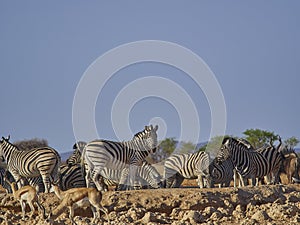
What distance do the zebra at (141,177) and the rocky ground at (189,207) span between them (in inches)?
139

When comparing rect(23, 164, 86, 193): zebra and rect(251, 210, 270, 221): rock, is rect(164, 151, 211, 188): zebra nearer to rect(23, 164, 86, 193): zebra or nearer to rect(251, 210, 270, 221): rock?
rect(23, 164, 86, 193): zebra

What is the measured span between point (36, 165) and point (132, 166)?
224 cm

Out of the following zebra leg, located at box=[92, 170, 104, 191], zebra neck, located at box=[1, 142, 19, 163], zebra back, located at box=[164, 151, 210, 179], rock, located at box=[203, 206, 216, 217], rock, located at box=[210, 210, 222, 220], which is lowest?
rock, located at box=[210, 210, 222, 220]

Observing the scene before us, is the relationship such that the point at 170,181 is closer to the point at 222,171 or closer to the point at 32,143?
the point at 222,171

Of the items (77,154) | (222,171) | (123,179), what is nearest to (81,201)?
(123,179)

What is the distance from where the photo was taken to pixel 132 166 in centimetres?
2105

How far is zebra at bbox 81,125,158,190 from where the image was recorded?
2025 centimetres

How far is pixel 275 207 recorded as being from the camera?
16031mm

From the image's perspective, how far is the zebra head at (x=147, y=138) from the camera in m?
21.4

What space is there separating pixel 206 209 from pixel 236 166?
262 inches

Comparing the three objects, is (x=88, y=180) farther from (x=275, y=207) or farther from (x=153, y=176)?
(x=275, y=207)

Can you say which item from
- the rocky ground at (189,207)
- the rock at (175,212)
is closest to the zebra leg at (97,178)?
the rocky ground at (189,207)

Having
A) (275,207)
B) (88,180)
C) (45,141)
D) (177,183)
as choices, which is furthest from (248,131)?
(275,207)

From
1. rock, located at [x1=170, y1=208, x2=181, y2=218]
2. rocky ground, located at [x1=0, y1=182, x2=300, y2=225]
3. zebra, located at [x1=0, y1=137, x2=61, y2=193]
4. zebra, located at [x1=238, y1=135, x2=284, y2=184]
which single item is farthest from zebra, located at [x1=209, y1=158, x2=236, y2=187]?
rock, located at [x1=170, y1=208, x2=181, y2=218]
